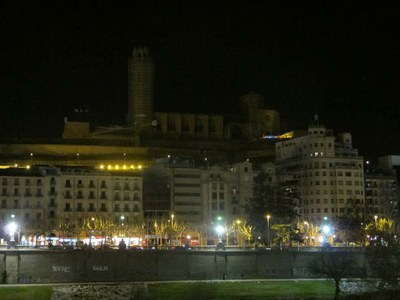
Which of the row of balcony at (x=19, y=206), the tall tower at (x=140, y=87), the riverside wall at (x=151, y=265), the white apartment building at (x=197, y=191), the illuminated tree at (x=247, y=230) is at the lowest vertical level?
the riverside wall at (x=151, y=265)

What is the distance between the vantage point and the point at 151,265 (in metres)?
77.8

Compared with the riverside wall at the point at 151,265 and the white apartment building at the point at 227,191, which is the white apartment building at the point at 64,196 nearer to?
the white apartment building at the point at 227,191

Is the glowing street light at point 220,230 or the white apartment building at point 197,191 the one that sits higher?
the white apartment building at point 197,191

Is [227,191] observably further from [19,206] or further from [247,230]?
[19,206]

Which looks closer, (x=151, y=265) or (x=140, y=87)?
(x=151, y=265)

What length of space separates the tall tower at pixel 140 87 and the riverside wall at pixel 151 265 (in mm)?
89610

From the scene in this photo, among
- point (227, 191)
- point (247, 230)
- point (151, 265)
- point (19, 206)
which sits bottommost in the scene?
point (151, 265)

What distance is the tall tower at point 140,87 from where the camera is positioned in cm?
16762

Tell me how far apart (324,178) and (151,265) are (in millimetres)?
59017

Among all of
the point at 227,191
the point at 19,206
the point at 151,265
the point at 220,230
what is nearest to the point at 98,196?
the point at 19,206

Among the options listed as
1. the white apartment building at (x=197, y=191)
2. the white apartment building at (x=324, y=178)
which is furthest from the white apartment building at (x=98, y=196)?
the white apartment building at (x=324, y=178)

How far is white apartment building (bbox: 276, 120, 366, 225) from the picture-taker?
128 metres

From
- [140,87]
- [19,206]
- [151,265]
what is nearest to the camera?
[151,265]

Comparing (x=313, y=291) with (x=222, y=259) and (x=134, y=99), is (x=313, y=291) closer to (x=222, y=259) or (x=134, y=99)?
(x=222, y=259)
